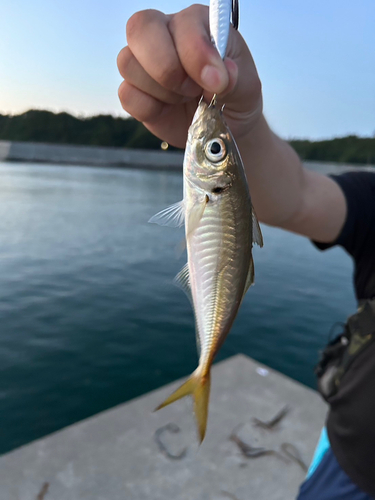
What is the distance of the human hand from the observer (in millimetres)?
1130

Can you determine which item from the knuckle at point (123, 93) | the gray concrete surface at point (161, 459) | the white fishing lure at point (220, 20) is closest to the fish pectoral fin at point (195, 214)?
the white fishing lure at point (220, 20)

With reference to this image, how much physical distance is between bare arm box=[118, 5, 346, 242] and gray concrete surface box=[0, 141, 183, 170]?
56081 millimetres

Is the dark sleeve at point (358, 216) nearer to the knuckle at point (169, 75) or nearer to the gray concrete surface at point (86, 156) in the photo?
the knuckle at point (169, 75)

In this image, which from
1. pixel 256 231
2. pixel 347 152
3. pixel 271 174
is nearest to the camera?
pixel 256 231

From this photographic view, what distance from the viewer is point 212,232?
111 centimetres

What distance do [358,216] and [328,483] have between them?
147 cm

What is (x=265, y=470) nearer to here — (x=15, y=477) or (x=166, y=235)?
(x=15, y=477)

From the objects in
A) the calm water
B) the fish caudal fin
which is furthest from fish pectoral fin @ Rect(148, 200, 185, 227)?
the calm water

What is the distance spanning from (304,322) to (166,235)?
29.6 ft

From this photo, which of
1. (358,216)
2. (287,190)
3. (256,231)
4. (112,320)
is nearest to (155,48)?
(256,231)

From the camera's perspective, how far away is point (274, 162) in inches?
80.0

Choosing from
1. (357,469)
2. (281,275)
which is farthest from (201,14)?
(281,275)

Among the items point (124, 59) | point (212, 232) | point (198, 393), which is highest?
point (124, 59)

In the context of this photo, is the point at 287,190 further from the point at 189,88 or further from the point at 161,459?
the point at 161,459
